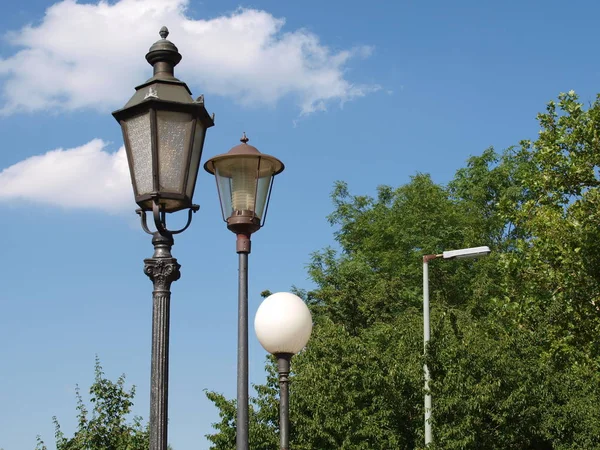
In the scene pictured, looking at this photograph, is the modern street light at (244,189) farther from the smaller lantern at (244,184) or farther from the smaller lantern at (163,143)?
the smaller lantern at (163,143)

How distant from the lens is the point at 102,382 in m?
24.5

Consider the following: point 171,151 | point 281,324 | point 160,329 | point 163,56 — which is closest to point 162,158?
point 171,151

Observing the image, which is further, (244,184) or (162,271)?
(244,184)

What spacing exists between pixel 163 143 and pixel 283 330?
2.94m

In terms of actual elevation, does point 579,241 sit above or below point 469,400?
above

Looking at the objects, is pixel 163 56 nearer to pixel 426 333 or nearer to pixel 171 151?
pixel 171 151

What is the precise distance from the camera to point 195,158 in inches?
247

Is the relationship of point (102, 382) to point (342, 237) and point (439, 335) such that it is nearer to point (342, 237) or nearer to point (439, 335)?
point (439, 335)

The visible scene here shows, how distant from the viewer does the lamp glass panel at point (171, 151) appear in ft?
20.2

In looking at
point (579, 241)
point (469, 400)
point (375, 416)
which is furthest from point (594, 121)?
point (375, 416)

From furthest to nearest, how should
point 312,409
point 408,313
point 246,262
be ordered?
point 408,313, point 312,409, point 246,262

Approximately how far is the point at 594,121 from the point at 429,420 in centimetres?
851

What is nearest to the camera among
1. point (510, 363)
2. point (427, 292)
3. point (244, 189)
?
point (244, 189)

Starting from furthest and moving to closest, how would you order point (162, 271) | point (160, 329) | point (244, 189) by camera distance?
point (244, 189), point (162, 271), point (160, 329)
